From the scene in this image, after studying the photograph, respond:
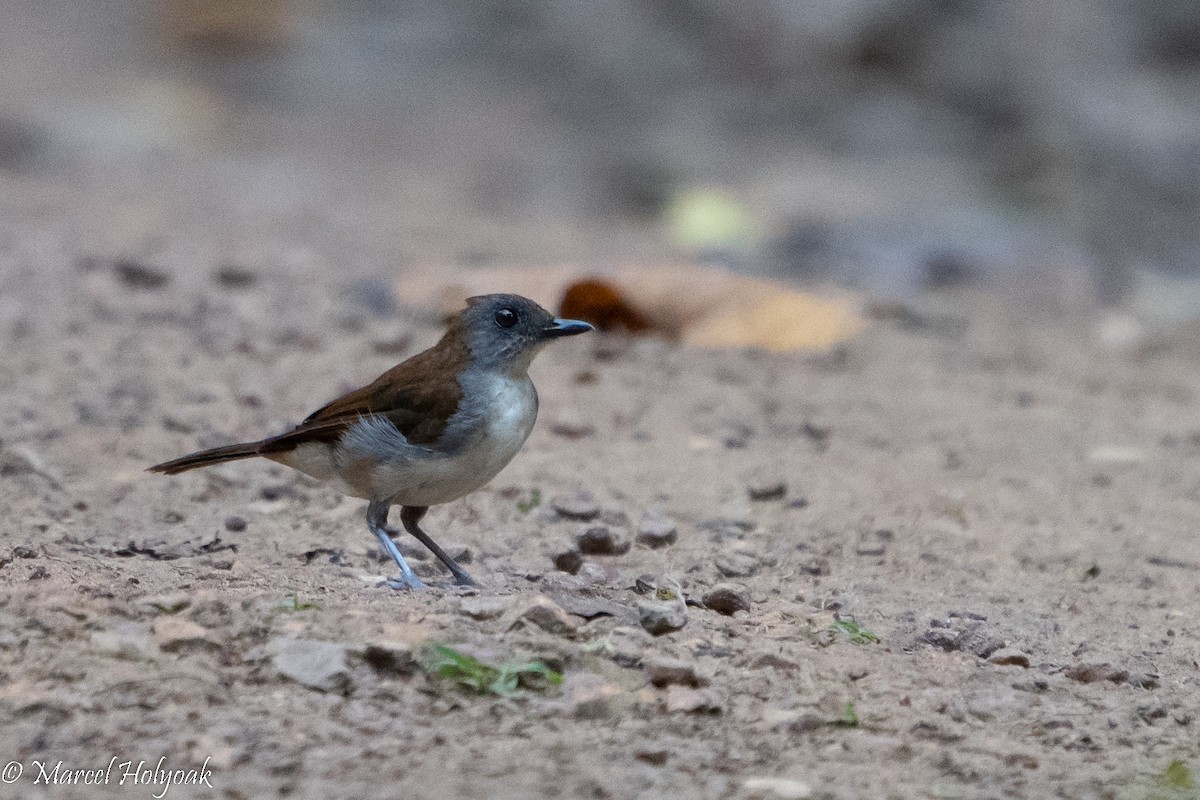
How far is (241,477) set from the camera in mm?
5672

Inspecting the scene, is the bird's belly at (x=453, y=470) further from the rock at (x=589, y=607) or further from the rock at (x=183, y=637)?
the rock at (x=183, y=637)

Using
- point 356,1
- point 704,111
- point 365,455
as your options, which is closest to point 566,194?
point 704,111

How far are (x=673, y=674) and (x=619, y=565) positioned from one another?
1241 millimetres

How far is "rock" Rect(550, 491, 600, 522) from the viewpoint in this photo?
17.7ft

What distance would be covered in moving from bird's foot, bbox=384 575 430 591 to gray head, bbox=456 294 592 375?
718mm

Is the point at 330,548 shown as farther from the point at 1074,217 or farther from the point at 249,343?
the point at 1074,217

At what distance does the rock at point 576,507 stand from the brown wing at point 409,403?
2.65ft

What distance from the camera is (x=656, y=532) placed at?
16.9ft

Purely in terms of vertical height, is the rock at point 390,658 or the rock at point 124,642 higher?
the rock at point 390,658

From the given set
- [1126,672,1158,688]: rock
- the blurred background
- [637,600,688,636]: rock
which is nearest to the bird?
[637,600,688,636]: rock

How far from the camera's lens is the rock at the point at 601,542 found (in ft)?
16.5

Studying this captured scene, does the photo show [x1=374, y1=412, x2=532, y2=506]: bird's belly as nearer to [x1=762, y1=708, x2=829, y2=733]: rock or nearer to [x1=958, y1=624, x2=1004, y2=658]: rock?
[x1=762, y1=708, x2=829, y2=733]: rock

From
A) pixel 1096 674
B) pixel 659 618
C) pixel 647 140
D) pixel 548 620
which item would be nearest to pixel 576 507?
pixel 659 618

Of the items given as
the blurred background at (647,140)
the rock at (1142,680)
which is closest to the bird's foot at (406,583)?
the rock at (1142,680)
